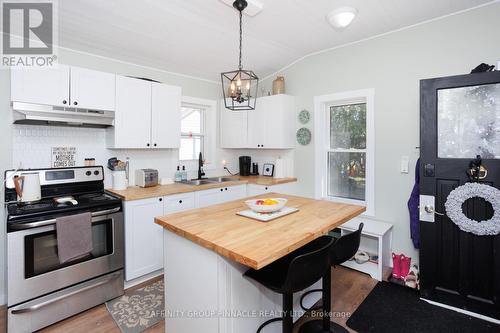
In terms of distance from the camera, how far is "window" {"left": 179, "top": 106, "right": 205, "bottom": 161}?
12.8 feet

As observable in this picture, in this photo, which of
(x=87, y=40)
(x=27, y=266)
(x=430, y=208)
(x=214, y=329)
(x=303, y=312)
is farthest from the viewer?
(x=87, y=40)

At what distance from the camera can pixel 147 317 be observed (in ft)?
7.17

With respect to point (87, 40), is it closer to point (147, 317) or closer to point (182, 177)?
point (182, 177)

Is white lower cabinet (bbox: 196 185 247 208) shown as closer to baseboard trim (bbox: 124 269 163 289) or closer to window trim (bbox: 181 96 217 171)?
window trim (bbox: 181 96 217 171)

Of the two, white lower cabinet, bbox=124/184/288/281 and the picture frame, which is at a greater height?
the picture frame

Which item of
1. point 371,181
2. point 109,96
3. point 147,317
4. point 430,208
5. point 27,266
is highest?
point 109,96

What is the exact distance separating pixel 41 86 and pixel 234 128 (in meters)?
2.46

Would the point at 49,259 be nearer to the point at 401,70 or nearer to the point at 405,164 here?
the point at 405,164

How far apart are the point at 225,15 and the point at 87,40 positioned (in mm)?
1454

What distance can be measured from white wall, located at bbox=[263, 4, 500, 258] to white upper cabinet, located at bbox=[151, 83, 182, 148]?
2.01m

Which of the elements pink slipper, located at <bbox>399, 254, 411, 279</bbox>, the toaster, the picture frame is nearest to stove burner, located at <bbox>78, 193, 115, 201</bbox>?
the toaster

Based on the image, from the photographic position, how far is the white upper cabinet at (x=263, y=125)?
3.79m

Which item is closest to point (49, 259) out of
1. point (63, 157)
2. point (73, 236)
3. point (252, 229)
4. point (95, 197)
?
point (73, 236)

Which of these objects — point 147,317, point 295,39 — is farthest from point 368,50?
point 147,317
